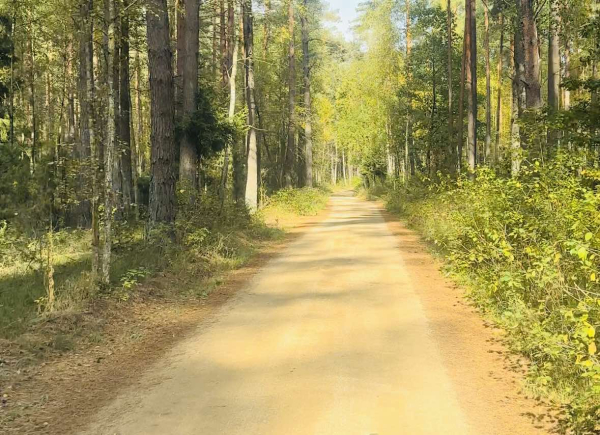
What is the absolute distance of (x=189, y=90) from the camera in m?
14.0

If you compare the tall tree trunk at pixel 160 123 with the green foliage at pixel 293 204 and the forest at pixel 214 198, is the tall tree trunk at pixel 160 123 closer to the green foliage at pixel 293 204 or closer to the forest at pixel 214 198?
the forest at pixel 214 198

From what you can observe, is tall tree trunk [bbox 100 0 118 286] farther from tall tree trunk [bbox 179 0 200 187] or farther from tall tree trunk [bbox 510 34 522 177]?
tall tree trunk [bbox 510 34 522 177]

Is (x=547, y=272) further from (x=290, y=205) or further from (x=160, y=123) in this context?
(x=290, y=205)

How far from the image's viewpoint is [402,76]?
126 feet

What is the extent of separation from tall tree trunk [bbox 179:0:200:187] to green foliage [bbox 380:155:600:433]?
706 cm

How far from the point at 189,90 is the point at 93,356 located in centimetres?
949

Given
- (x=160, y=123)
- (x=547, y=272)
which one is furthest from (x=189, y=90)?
(x=547, y=272)

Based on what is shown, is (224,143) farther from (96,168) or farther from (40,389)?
(40,389)

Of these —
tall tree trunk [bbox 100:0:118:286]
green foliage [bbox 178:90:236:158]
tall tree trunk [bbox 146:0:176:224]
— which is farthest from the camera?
green foliage [bbox 178:90:236:158]

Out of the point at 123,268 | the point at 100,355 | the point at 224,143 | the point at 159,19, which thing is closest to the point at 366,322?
the point at 100,355

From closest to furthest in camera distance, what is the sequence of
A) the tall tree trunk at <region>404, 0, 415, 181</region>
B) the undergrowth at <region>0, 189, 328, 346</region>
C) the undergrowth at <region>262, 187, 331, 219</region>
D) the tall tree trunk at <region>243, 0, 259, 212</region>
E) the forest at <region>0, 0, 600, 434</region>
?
the forest at <region>0, 0, 600, 434</region> < the undergrowth at <region>0, 189, 328, 346</region> < the tall tree trunk at <region>243, 0, 259, 212</region> < the undergrowth at <region>262, 187, 331, 219</region> < the tall tree trunk at <region>404, 0, 415, 181</region>

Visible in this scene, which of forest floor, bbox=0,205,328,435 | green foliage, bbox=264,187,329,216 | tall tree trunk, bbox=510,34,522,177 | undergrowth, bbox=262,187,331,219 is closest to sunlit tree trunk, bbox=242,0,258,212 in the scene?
undergrowth, bbox=262,187,331,219

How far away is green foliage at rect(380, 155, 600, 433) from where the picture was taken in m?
4.14

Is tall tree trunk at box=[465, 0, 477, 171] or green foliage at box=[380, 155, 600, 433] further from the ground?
tall tree trunk at box=[465, 0, 477, 171]
